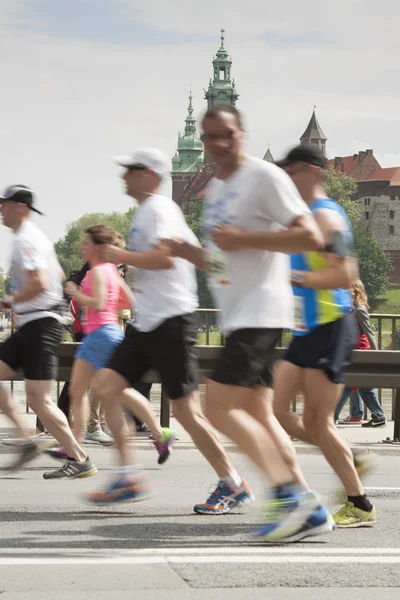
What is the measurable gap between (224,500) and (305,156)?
5.96 feet

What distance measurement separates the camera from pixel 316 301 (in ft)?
20.3

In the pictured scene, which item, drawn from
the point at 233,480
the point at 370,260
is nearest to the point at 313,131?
the point at 370,260

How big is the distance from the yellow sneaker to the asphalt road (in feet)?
0.21

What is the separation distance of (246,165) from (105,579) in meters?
1.85

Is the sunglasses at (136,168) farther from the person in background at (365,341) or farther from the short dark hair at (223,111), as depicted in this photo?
the person in background at (365,341)

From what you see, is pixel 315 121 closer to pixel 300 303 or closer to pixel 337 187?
pixel 337 187

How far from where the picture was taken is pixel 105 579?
500 centimetres

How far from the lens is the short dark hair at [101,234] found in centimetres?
837

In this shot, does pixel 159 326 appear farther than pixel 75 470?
No

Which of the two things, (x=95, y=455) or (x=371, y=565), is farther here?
(x=95, y=455)

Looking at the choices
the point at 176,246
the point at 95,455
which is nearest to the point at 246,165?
the point at 176,246

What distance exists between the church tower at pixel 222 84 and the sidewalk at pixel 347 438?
6062 inches

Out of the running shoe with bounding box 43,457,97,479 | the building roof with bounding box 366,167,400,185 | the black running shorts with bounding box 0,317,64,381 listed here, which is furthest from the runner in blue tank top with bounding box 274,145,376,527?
the building roof with bounding box 366,167,400,185

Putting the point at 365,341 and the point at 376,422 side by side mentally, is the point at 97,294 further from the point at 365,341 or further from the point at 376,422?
the point at 376,422
